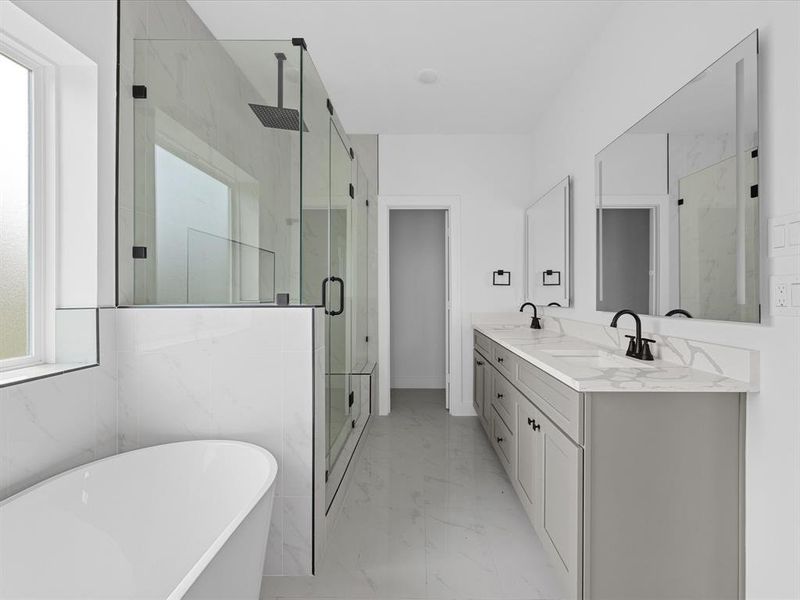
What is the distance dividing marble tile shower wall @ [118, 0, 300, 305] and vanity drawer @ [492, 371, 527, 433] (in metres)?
1.35

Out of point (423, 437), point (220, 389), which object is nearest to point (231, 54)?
point (220, 389)

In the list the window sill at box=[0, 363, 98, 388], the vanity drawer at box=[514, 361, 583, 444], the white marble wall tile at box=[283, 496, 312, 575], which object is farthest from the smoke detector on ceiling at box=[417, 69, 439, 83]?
the white marble wall tile at box=[283, 496, 312, 575]

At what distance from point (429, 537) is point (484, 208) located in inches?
115

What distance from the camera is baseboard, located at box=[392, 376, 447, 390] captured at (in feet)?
17.5

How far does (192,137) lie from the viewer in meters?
1.86

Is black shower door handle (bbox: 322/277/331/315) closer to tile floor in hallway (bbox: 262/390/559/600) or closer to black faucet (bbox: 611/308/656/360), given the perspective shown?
tile floor in hallway (bbox: 262/390/559/600)

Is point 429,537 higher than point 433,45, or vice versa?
point 433,45

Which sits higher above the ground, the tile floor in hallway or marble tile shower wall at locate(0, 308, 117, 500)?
marble tile shower wall at locate(0, 308, 117, 500)

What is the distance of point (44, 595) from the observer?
1158 mm

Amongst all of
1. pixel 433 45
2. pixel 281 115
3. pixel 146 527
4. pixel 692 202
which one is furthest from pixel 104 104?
pixel 692 202

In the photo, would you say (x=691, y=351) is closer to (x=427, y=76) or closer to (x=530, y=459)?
(x=530, y=459)

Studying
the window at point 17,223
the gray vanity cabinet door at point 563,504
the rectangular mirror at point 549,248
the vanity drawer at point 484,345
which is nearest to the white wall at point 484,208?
the rectangular mirror at point 549,248

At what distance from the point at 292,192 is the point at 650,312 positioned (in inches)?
66.0

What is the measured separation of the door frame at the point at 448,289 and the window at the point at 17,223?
278 centimetres
